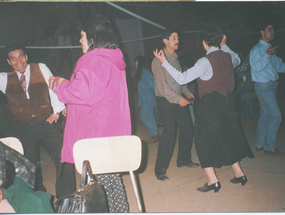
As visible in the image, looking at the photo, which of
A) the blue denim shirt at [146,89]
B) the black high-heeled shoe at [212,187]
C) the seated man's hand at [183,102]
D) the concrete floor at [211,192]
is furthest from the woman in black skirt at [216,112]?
the blue denim shirt at [146,89]

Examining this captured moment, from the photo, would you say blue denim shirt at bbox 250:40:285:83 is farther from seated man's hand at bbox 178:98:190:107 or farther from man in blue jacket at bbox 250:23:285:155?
seated man's hand at bbox 178:98:190:107

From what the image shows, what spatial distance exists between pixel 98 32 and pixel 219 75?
1.23 meters

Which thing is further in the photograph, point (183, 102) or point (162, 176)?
point (162, 176)

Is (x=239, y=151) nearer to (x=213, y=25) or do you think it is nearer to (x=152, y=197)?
(x=152, y=197)

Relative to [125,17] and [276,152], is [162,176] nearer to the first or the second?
[276,152]

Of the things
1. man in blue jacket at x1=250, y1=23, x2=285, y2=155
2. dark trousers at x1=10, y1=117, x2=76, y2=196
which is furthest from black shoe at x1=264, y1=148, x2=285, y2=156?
dark trousers at x1=10, y1=117, x2=76, y2=196

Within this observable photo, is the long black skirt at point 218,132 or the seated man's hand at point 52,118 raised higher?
the seated man's hand at point 52,118

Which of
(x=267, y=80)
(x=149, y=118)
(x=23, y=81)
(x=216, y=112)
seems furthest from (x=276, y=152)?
(x=23, y=81)

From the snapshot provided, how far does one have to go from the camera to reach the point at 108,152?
176 centimetres

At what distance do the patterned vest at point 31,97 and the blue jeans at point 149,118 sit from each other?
222cm

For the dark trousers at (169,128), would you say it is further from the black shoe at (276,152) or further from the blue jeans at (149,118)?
the blue jeans at (149,118)

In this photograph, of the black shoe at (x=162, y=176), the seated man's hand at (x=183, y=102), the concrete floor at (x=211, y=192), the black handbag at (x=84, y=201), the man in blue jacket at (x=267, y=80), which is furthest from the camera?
the man in blue jacket at (x=267, y=80)

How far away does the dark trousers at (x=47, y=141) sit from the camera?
237cm

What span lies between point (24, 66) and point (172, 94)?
4.98 ft
